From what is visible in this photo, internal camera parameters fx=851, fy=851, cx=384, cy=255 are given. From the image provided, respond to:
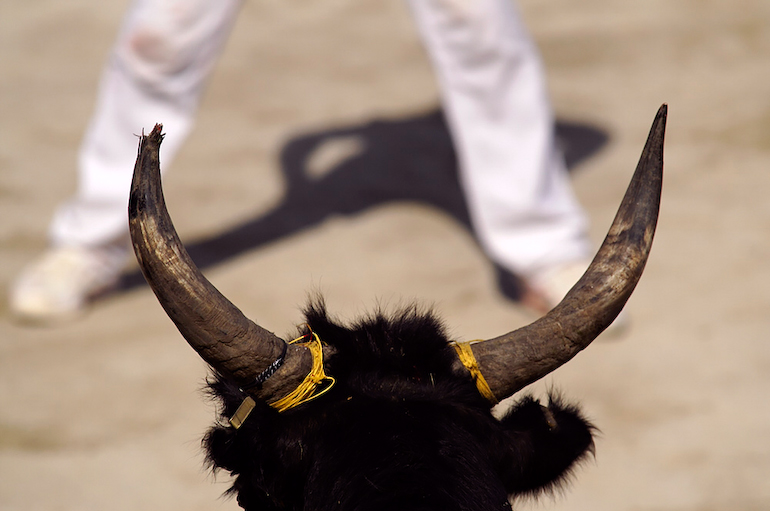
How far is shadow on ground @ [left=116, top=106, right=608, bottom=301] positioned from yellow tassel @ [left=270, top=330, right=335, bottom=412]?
3355mm

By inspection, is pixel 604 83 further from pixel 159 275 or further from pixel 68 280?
pixel 159 275

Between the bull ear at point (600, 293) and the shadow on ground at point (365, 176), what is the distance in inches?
125

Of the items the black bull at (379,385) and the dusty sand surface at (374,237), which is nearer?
the black bull at (379,385)

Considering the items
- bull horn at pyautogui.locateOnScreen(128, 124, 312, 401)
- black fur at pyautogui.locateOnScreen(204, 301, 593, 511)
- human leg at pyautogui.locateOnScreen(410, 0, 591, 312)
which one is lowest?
black fur at pyautogui.locateOnScreen(204, 301, 593, 511)

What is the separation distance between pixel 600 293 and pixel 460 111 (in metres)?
2.73

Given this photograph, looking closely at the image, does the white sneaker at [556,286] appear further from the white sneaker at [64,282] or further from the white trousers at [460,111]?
the white sneaker at [64,282]

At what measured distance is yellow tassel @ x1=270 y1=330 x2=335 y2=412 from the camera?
166 cm

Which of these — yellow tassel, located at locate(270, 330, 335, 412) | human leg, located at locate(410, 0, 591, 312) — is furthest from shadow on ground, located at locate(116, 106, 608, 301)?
yellow tassel, located at locate(270, 330, 335, 412)

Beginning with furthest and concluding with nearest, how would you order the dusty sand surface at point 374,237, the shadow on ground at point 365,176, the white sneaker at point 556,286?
the shadow on ground at point 365,176 → the white sneaker at point 556,286 → the dusty sand surface at point 374,237

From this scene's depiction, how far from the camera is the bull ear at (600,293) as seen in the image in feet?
5.65

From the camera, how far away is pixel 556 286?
14.6 feet

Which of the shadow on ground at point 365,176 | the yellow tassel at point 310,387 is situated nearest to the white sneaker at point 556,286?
the shadow on ground at point 365,176

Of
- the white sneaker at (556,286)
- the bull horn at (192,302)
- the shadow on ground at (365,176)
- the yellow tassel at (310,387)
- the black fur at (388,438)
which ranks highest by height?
the shadow on ground at (365,176)

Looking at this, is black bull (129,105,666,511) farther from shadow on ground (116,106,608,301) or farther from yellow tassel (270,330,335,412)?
shadow on ground (116,106,608,301)
